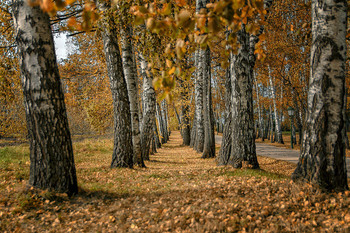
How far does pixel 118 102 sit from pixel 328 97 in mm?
5678

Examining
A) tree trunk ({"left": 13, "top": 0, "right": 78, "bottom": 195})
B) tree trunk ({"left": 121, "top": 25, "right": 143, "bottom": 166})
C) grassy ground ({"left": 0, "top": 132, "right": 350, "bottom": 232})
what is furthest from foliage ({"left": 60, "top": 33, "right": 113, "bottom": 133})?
grassy ground ({"left": 0, "top": 132, "right": 350, "bottom": 232})

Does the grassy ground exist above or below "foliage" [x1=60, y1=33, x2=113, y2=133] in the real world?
below

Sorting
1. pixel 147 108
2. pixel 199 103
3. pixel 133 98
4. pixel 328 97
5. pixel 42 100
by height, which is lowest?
pixel 328 97

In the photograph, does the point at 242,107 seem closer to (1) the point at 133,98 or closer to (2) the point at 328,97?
(2) the point at 328,97

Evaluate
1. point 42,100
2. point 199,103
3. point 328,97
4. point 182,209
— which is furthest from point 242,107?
point 199,103

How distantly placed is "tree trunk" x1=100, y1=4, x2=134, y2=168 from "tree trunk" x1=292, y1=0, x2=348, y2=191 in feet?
17.3

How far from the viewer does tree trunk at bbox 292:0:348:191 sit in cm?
402

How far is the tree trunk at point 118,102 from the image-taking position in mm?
7465

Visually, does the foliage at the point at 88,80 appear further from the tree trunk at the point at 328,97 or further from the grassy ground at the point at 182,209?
the tree trunk at the point at 328,97

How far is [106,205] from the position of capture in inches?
169

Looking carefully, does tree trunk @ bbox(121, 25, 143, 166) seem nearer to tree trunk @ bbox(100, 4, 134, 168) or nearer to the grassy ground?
tree trunk @ bbox(100, 4, 134, 168)

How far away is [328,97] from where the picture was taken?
159 inches

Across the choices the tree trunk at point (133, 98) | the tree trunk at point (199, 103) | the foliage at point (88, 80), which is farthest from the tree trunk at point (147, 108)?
the tree trunk at point (199, 103)

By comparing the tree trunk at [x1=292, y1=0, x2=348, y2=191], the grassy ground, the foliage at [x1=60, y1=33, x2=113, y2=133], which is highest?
the foliage at [x1=60, y1=33, x2=113, y2=133]
